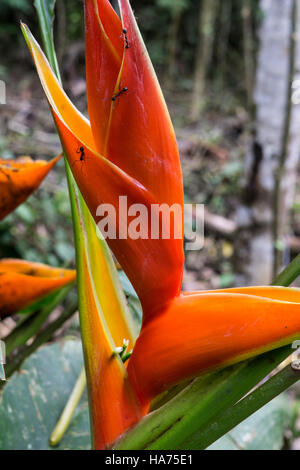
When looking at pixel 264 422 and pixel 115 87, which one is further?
pixel 264 422

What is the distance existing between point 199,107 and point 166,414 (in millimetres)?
3481

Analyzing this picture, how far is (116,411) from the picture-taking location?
1.11 ft

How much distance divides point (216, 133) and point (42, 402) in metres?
2.89

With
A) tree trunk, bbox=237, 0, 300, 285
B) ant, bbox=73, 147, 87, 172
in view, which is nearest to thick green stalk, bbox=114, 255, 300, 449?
Result: ant, bbox=73, 147, 87, 172

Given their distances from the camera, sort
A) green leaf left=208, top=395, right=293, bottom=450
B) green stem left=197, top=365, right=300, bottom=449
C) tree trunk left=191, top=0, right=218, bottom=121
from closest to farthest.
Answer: green stem left=197, top=365, right=300, bottom=449
green leaf left=208, top=395, right=293, bottom=450
tree trunk left=191, top=0, right=218, bottom=121

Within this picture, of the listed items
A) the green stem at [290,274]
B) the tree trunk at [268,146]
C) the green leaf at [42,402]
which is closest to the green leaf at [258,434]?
the green leaf at [42,402]

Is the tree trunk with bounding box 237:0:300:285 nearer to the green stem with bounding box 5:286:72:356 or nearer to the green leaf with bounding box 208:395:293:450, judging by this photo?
the green leaf with bounding box 208:395:293:450

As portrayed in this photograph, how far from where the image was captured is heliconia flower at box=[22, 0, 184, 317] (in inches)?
12.2

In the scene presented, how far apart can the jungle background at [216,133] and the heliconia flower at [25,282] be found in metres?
0.07

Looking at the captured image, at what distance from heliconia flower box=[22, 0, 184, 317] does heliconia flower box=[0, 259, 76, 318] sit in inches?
6.0

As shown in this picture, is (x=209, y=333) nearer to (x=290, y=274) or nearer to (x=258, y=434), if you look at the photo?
(x=290, y=274)

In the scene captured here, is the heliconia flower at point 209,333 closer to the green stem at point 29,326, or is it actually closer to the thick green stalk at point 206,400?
the thick green stalk at point 206,400

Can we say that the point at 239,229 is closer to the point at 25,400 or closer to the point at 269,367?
the point at 25,400
